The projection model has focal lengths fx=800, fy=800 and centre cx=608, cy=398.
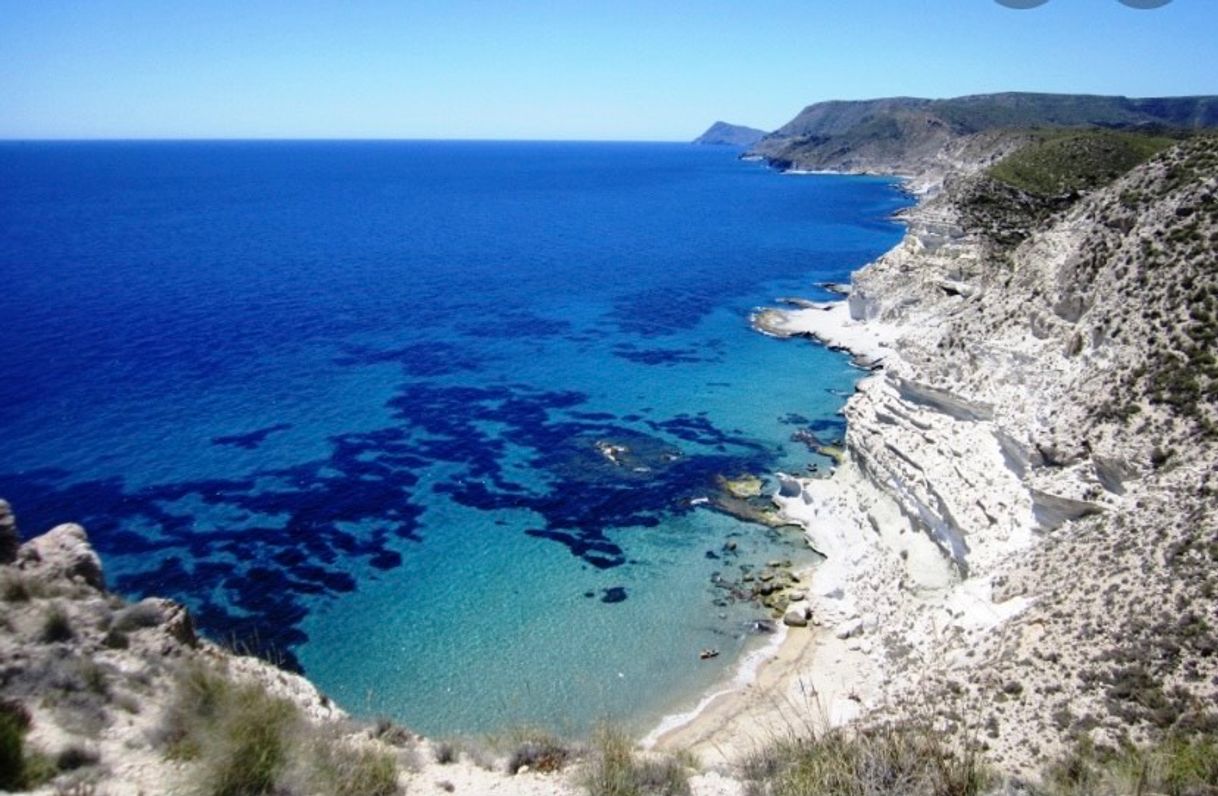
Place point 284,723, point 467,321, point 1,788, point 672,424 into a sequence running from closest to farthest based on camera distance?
point 1,788
point 284,723
point 672,424
point 467,321

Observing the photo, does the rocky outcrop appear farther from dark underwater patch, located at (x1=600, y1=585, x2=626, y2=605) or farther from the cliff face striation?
dark underwater patch, located at (x1=600, y1=585, x2=626, y2=605)

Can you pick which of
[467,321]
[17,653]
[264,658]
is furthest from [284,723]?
[467,321]

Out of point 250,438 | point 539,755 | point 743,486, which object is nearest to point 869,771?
point 539,755

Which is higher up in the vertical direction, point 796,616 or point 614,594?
point 796,616

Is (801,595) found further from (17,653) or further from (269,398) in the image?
(269,398)

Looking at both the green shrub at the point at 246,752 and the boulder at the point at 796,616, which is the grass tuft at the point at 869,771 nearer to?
the green shrub at the point at 246,752

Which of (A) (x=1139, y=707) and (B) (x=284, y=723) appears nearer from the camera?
(B) (x=284, y=723)

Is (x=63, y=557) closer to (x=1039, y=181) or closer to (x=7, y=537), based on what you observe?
(x=7, y=537)

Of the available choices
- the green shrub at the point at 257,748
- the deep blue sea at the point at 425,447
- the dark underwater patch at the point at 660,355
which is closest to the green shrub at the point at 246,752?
the green shrub at the point at 257,748

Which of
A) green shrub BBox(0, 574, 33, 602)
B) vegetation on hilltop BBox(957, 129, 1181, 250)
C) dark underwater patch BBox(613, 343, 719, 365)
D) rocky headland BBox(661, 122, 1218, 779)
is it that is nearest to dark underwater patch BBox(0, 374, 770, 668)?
rocky headland BBox(661, 122, 1218, 779)
